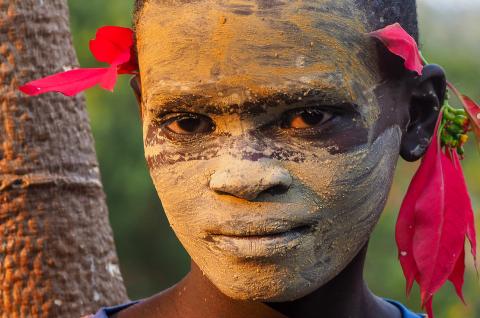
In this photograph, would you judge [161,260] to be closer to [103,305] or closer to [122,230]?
[122,230]

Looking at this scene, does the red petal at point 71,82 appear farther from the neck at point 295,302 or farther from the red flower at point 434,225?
the red flower at point 434,225

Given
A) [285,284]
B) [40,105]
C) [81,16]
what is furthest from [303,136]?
[81,16]

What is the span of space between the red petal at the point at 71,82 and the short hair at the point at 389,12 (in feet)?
0.67

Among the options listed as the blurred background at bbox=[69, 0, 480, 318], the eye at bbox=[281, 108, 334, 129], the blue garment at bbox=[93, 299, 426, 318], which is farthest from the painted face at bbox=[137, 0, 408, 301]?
the blurred background at bbox=[69, 0, 480, 318]

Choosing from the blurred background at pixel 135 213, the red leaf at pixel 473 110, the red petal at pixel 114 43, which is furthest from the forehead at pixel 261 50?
the blurred background at pixel 135 213

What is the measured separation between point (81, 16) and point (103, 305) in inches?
505

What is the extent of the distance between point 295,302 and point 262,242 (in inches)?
13.7

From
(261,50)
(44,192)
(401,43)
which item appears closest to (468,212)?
(401,43)

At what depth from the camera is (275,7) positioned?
2.69 meters

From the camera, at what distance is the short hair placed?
2812 millimetres

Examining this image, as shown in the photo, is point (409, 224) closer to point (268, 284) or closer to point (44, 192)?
point (268, 284)

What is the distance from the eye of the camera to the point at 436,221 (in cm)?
287

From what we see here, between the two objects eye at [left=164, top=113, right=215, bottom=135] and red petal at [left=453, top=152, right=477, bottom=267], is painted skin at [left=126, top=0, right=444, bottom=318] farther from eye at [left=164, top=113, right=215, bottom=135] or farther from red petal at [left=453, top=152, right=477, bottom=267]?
red petal at [left=453, top=152, right=477, bottom=267]

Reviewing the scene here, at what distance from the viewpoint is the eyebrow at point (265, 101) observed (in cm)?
263
